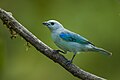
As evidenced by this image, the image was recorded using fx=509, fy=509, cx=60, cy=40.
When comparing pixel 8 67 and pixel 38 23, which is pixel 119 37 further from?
pixel 8 67

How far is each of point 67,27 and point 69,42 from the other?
4986mm

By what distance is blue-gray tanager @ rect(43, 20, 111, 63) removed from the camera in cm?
613

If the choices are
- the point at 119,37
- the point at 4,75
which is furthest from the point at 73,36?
the point at 119,37

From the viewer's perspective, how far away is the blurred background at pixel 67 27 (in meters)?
11.3

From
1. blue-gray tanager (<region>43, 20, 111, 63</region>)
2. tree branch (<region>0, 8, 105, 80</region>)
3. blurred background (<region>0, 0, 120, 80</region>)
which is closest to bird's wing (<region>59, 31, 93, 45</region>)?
blue-gray tanager (<region>43, 20, 111, 63</region>)

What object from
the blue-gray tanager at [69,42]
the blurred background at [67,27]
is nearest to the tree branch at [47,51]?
the blue-gray tanager at [69,42]

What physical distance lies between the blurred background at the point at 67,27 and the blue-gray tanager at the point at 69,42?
4.82 m

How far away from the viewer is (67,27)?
440 inches

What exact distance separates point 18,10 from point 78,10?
1393 millimetres

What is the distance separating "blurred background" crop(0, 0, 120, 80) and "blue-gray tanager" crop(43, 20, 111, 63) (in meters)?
4.82

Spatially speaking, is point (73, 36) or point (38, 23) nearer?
point (73, 36)

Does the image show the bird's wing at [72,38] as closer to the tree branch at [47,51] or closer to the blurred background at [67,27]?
the tree branch at [47,51]

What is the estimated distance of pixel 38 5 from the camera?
1170cm

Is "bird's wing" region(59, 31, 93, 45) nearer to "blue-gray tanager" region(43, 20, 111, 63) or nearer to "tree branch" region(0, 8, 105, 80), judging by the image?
"blue-gray tanager" region(43, 20, 111, 63)
